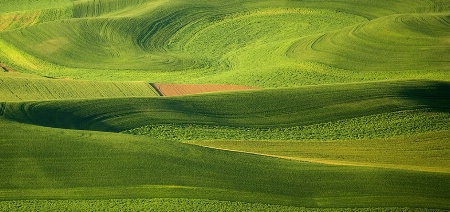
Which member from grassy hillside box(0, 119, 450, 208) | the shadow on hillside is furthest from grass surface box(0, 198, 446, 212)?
the shadow on hillside

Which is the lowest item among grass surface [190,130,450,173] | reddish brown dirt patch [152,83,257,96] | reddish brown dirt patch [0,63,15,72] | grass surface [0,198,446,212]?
grass surface [190,130,450,173]

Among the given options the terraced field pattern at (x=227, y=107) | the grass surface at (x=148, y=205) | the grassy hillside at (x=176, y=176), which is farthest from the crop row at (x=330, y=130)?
the grass surface at (x=148, y=205)

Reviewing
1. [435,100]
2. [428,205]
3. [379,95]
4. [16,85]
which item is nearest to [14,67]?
[16,85]

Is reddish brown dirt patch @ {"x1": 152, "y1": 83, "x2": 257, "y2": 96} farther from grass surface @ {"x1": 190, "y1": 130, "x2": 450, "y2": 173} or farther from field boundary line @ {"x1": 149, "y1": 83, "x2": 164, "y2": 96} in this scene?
grass surface @ {"x1": 190, "y1": 130, "x2": 450, "y2": 173}

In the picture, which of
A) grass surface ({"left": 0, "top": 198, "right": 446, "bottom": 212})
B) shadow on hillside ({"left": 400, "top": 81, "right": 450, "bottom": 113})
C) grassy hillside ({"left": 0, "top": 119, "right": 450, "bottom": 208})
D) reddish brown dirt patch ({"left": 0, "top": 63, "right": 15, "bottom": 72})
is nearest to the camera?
grass surface ({"left": 0, "top": 198, "right": 446, "bottom": 212})

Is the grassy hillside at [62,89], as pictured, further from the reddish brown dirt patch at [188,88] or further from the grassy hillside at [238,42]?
the grassy hillside at [238,42]

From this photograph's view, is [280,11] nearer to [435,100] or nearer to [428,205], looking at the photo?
[435,100]
